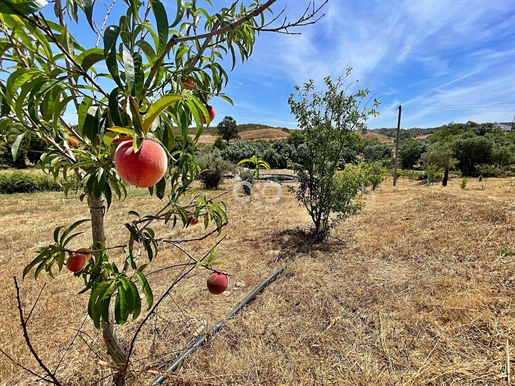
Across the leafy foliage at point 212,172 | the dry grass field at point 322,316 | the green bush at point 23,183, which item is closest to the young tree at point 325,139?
the dry grass field at point 322,316

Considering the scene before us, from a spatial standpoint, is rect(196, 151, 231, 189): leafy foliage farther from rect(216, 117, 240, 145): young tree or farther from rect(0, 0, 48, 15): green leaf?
rect(216, 117, 240, 145): young tree

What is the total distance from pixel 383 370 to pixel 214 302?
4.96ft

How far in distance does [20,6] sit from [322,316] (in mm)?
2486

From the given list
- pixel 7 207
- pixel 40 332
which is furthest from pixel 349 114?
pixel 7 207

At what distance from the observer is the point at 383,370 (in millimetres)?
1675

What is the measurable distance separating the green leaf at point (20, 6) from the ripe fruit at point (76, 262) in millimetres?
831

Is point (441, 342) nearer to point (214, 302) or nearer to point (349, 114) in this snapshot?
point (214, 302)

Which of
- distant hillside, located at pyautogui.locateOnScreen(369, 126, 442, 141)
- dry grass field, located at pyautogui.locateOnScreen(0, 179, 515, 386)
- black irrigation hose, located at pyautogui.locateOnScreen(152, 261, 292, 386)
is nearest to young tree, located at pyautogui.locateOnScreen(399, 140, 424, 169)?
distant hillside, located at pyautogui.locateOnScreen(369, 126, 442, 141)

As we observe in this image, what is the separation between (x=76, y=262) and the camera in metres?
1.00

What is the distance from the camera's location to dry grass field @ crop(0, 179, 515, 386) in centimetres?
164

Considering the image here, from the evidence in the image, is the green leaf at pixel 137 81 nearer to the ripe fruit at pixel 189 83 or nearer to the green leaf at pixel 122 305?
the ripe fruit at pixel 189 83

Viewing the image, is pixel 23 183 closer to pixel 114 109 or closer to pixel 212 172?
pixel 212 172

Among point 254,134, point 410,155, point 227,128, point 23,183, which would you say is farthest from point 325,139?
point 254,134

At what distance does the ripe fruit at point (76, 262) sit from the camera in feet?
3.26
